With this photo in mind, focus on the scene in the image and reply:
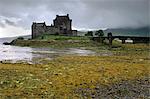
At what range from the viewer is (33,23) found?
16412cm

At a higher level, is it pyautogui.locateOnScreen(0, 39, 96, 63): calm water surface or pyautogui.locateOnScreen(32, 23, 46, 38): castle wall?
pyautogui.locateOnScreen(32, 23, 46, 38): castle wall

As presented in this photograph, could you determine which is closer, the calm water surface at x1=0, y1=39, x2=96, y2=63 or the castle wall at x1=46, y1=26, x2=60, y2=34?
the calm water surface at x1=0, y1=39, x2=96, y2=63

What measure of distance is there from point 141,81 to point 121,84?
237 centimetres

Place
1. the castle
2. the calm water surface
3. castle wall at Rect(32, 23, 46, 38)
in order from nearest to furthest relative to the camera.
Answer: the calm water surface
the castle
castle wall at Rect(32, 23, 46, 38)

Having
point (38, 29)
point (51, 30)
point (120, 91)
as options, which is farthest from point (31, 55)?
point (38, 29)

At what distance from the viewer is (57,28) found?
538 feet

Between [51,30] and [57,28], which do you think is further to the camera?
[57,28]

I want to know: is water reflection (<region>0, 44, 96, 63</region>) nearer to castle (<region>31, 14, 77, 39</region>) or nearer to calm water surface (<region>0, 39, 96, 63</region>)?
calm water surface (<region>0, 39, 96, 63</region>)

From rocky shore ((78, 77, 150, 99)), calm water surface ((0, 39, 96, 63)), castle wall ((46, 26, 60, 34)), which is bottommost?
calm water surface ((0, 39, 96, 63))

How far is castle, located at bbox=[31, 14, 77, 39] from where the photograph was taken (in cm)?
16188

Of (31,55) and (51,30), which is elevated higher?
(51,30)

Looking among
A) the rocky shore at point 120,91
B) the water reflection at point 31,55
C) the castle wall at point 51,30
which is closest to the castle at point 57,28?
the castle wall at point 51,30

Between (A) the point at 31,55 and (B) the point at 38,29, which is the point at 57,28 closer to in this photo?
(B) the point at 38,29

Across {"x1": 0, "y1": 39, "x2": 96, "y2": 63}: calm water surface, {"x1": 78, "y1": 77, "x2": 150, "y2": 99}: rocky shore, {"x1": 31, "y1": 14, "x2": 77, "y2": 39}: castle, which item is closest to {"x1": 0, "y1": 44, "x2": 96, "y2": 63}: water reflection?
{"x1": 0, "y1": 39, "x2": 96, "y2": 63}: calm water surface
